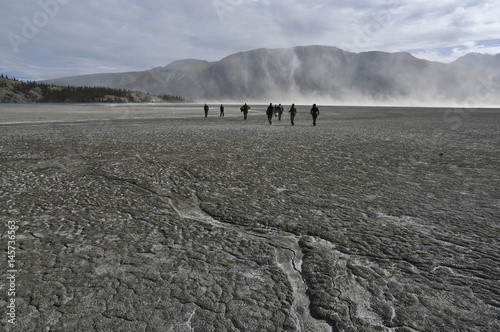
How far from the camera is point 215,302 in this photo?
9.32 ft

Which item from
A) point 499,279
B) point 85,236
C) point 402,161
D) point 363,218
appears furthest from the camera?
point 402,161

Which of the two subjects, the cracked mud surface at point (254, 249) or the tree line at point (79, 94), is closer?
the cracked mud surface at point (254, 249)

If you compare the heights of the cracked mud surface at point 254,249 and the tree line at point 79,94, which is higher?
the tree line at point 79,94

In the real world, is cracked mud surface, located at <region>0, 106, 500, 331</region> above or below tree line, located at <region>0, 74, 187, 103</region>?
below

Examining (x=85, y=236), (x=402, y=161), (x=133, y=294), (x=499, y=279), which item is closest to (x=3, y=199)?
(x=85, y=236)

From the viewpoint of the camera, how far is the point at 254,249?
388cm

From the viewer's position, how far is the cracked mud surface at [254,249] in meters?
2.69

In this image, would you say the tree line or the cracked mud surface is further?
the tree line

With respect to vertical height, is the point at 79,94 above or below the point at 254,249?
above

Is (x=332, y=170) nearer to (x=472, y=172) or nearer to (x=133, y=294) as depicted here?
(x=472, y=172)

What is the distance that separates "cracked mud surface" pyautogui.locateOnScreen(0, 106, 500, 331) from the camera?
8.84 feet

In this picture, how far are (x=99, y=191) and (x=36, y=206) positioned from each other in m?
1.12

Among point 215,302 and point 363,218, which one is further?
point 363,218

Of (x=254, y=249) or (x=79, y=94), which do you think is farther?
(x=79, y=94)
